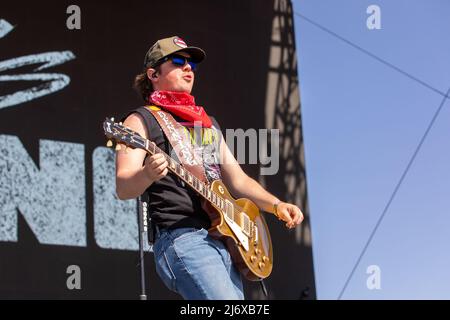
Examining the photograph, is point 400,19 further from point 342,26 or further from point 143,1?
point 143,1

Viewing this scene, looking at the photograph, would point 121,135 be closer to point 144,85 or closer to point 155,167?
point 155,167

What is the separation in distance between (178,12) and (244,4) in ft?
2.69

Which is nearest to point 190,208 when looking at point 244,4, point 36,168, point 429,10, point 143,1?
point 36,168

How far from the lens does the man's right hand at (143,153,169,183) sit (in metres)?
3.91

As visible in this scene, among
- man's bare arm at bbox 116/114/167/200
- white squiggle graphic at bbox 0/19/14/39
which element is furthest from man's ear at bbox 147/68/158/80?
white squiggle graphic at bbox 0/19/14/39

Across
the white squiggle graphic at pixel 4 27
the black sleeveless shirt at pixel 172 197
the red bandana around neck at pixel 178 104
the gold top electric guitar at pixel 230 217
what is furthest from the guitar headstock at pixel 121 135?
the white squiggle graphic at pixel 4 27

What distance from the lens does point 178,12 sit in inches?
361

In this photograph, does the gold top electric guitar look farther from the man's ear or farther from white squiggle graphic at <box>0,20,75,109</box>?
white squiggle graphic at <box>0,20,75,109</box>

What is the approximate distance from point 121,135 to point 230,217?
0.67 m

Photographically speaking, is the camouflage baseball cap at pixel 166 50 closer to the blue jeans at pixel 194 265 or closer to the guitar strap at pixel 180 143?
the guitar strap at pixel 180 143

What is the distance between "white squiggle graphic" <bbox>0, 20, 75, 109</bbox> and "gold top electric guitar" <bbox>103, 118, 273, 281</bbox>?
3.85 m

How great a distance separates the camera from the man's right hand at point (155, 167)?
391cm

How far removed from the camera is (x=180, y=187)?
4.30m
